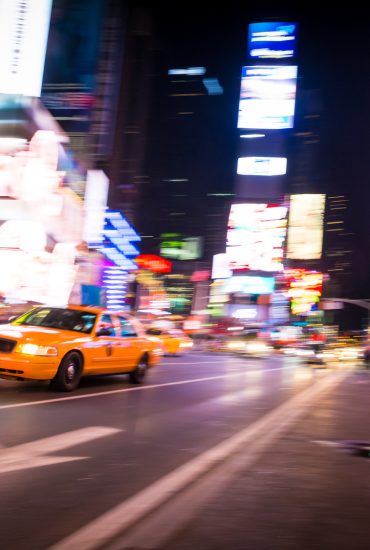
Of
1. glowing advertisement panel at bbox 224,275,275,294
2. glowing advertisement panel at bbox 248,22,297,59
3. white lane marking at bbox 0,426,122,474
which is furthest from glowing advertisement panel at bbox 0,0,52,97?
glowing advertisement panel at bbox 224,275,275,294

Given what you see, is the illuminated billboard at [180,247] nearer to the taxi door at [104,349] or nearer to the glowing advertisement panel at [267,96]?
the glowing advertisement panel at [267,96]

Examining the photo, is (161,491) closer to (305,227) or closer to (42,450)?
(42,450)

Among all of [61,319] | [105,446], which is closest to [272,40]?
[61,319]

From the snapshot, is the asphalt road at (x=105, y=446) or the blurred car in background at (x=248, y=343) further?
the blurred car in background at (x=248, y=343)

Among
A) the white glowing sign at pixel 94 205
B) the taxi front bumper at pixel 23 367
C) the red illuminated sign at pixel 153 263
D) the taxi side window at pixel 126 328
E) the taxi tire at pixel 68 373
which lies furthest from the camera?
the red illuminated sign at pixel 153 263

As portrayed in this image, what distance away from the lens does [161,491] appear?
476cm

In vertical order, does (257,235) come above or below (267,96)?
below

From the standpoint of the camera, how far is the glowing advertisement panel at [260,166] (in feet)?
299

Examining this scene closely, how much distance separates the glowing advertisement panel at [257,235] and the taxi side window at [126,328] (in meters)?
67.0

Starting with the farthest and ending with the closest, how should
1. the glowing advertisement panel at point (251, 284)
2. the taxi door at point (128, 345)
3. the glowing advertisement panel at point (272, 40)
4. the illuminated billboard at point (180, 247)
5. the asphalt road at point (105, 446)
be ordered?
1. the illuminated billboard at point (180, 247)
2. the glowing advertisement panel at point (251, 284)
3. the glowing advertisement panel at point (272, 40)
4. the taxi door at point (128, 345)
5. the asphalt road at point (105, 446)

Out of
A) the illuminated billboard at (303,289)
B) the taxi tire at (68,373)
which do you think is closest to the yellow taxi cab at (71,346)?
the taxi tire at (68,373)

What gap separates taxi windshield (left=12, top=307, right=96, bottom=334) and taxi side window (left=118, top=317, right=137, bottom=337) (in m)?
0.91

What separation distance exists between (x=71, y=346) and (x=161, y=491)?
19.8ft

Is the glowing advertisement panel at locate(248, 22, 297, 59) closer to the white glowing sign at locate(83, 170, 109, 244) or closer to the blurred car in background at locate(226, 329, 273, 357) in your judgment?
the white glowing sign at locate(83, 170, 109, 244)
